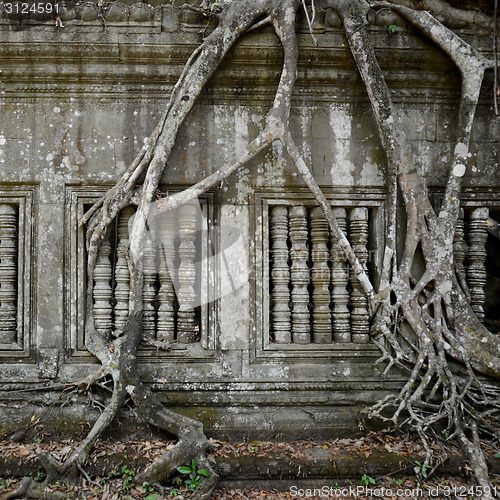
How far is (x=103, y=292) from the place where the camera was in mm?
3643

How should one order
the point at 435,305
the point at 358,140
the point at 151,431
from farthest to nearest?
1. the point at 358,140
2. the point at 435,305
3. the point at 151,431

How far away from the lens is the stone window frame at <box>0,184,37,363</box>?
3564 mm

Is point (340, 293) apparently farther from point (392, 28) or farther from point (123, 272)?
point (392, 28)

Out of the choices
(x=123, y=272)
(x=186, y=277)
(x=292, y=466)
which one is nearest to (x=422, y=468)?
(x=292, y=466)

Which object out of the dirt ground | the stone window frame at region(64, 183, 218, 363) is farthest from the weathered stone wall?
the dirt ground

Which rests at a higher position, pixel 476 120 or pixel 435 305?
pixel 476 120

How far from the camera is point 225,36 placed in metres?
3.50

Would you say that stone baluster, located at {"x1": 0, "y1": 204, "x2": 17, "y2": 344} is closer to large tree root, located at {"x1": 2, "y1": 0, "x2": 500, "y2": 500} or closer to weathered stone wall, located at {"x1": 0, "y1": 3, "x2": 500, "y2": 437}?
weathered stone wall, located at {"x1": 0, "y1": 3, "x2": 500, "y2": 437}

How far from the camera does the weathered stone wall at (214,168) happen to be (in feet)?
11.6

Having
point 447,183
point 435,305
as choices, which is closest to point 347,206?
point 447,183

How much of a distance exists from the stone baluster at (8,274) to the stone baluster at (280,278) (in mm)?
2317

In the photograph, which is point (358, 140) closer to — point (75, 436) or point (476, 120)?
point (476, 120)

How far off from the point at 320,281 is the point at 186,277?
1215mm

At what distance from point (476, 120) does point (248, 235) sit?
7.91 ft
